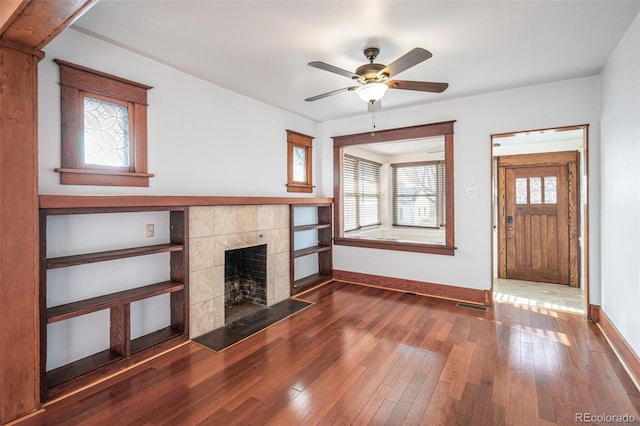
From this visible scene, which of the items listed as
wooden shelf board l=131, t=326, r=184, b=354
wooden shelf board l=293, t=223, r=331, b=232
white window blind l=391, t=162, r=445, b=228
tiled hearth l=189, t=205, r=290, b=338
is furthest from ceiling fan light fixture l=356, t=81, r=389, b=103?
white window blind l=391, t=162, r=445, b=228

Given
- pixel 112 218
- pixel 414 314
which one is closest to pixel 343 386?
pixel 414 314

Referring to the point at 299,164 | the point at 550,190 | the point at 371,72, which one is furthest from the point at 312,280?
the point at 550,190

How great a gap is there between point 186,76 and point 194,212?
1452mm

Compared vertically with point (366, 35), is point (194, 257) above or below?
below

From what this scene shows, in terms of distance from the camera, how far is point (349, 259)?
5.13 metres

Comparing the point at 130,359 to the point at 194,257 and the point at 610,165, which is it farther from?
the point at 610,165

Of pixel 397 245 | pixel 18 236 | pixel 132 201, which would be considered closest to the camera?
pixel 18 236

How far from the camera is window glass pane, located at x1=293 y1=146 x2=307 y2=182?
4.90 metres

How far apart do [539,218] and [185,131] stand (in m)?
5.70

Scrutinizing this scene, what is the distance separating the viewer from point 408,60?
221 cm

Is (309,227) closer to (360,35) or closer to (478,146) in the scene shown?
(478,146)

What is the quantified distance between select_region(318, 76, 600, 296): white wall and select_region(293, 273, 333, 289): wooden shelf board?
2.29 ft

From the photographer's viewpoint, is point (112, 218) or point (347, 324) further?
point (347, 324)

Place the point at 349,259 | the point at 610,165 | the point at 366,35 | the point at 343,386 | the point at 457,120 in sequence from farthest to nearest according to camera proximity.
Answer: the point at 349,259 < the point at 457,120 < the point at 610,165 < the point at 366,35 < the point at 343,386
